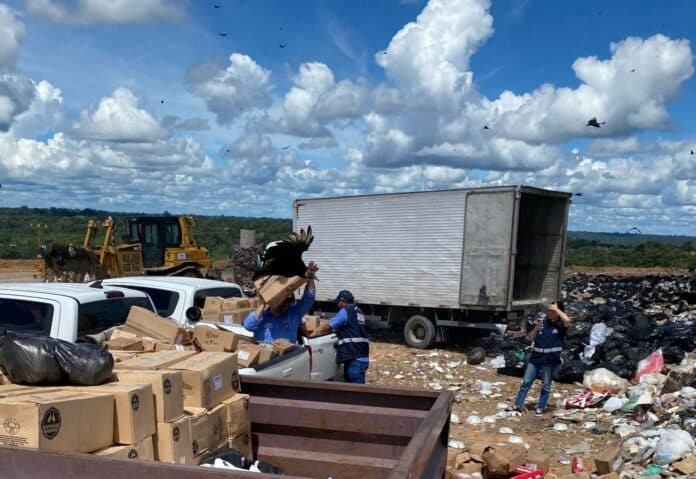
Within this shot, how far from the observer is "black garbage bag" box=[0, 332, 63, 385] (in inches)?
111

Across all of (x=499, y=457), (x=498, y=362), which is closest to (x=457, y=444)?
(x=499, y=457)

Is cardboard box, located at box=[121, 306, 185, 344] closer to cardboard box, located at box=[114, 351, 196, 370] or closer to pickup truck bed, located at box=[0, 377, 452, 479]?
cardboard box, located at box=[114, 351, 196, 370]

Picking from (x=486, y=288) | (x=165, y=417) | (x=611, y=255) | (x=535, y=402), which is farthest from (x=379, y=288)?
(x=611, y=255)

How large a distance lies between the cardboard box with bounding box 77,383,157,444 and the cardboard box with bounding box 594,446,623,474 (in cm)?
471

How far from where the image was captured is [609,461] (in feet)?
20.0

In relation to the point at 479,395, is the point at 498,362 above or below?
above

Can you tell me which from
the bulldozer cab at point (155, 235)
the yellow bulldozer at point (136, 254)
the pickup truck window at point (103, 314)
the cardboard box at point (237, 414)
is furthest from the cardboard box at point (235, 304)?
the bulldozer cab at point (155, 235)

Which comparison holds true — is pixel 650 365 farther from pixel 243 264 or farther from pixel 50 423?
pixel 243 264

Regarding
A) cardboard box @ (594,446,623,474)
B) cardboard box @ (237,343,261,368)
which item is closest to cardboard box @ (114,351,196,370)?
cardboard box @ (237,343,261,368)

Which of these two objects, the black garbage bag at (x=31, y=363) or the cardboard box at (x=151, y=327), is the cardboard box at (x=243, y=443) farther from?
A: the cardboard box at (x=151, y=327)

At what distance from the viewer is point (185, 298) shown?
7.26 meters

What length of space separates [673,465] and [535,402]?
3.30 m

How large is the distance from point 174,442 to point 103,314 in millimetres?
2747

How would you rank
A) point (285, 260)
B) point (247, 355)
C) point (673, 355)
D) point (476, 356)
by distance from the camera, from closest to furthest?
point (247, 355)
point (285, 260)
point (673, 355)
point (476, 356)
